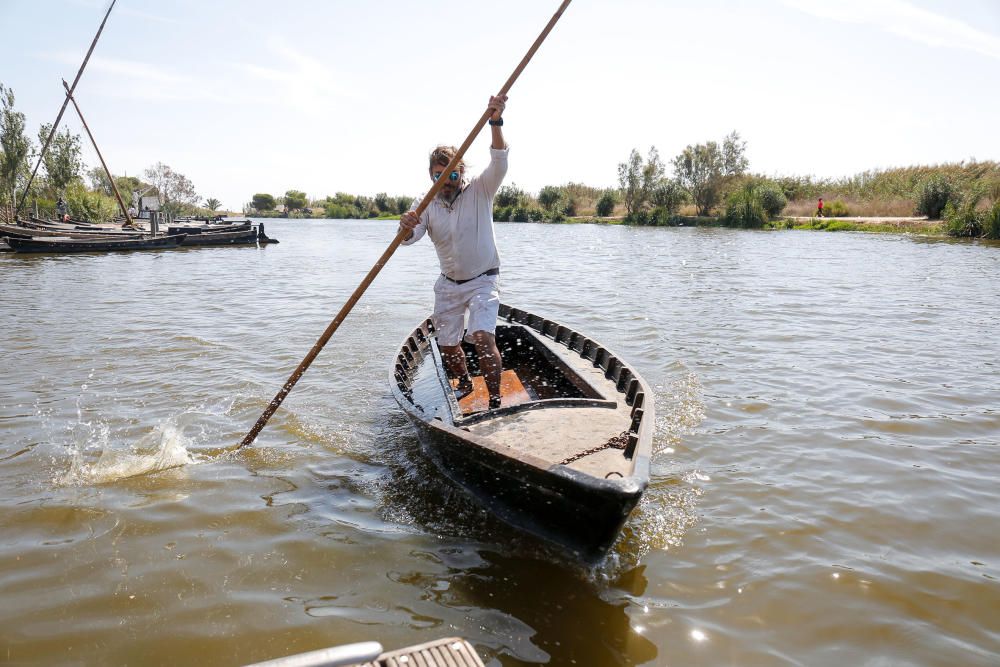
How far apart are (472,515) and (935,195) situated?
120 ft

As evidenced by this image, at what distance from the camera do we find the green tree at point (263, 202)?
8594cm

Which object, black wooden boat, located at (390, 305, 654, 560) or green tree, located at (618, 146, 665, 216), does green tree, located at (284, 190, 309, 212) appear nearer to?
green tree, located at (618, 146, 665, 216)

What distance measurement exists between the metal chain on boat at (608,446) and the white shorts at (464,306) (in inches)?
50.8

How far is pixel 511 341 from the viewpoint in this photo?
6.73m

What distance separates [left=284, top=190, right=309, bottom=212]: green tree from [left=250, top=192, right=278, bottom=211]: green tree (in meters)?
2.18

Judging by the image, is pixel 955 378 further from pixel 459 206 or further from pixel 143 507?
pixel 143 507

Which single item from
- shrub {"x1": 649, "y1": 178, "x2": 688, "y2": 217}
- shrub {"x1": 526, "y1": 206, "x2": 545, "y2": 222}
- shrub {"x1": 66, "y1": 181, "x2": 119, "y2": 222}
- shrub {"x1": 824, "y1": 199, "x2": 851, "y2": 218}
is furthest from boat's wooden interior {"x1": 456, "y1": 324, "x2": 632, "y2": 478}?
shrub {"x1": 526, "y1": 206, "x2": 545, "y2": 222}

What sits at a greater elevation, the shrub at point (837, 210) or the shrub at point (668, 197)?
the shrub at point (668, 197)

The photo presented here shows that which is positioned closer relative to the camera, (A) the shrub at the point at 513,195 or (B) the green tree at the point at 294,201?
(A) the shrub at the point at 513,195

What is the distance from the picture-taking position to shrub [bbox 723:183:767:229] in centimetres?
3797

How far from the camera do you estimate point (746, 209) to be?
3828 cm

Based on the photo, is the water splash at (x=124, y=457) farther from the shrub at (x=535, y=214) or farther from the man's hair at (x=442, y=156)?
the shrub at (x=535, y=214)

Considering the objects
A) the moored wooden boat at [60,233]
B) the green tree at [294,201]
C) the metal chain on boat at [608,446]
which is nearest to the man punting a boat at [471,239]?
the metal chain on boat at [608,446]

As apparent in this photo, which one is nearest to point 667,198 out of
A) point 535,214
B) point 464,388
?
point 535,214
